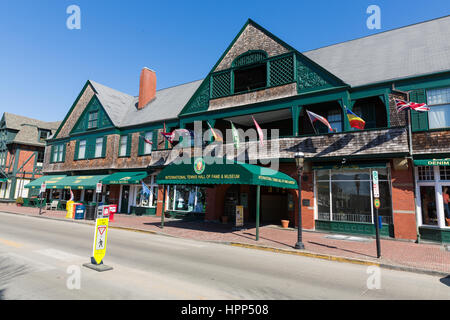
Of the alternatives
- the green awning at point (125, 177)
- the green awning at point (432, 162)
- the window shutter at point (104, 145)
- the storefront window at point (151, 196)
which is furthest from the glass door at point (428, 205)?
the window shutter at point (104, 145)

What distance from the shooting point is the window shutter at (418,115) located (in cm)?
1345

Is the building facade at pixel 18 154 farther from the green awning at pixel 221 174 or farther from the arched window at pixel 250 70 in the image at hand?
the arched window at pixel 250 70

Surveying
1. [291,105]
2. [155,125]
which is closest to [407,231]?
[291,105]

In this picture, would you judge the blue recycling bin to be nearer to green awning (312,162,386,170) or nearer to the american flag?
green awning (312,162,386,170)

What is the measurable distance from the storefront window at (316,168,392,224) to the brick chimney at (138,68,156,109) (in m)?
20.3

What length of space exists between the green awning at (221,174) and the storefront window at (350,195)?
1853mm

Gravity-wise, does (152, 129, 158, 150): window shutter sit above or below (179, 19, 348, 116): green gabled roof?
below

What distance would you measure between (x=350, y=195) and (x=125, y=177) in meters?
17.4

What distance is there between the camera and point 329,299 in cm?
554

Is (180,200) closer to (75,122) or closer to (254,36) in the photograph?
(254,36)

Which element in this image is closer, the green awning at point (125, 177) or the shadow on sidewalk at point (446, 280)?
the shadow on sidewalk at point (446, 280)

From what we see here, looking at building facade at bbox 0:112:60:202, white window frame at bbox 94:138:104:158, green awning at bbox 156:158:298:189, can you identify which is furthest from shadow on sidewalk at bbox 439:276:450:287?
building facade at bbox 0:112:60:202

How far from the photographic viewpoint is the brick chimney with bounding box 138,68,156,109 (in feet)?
94.4

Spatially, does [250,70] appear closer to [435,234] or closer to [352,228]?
[352,228]
